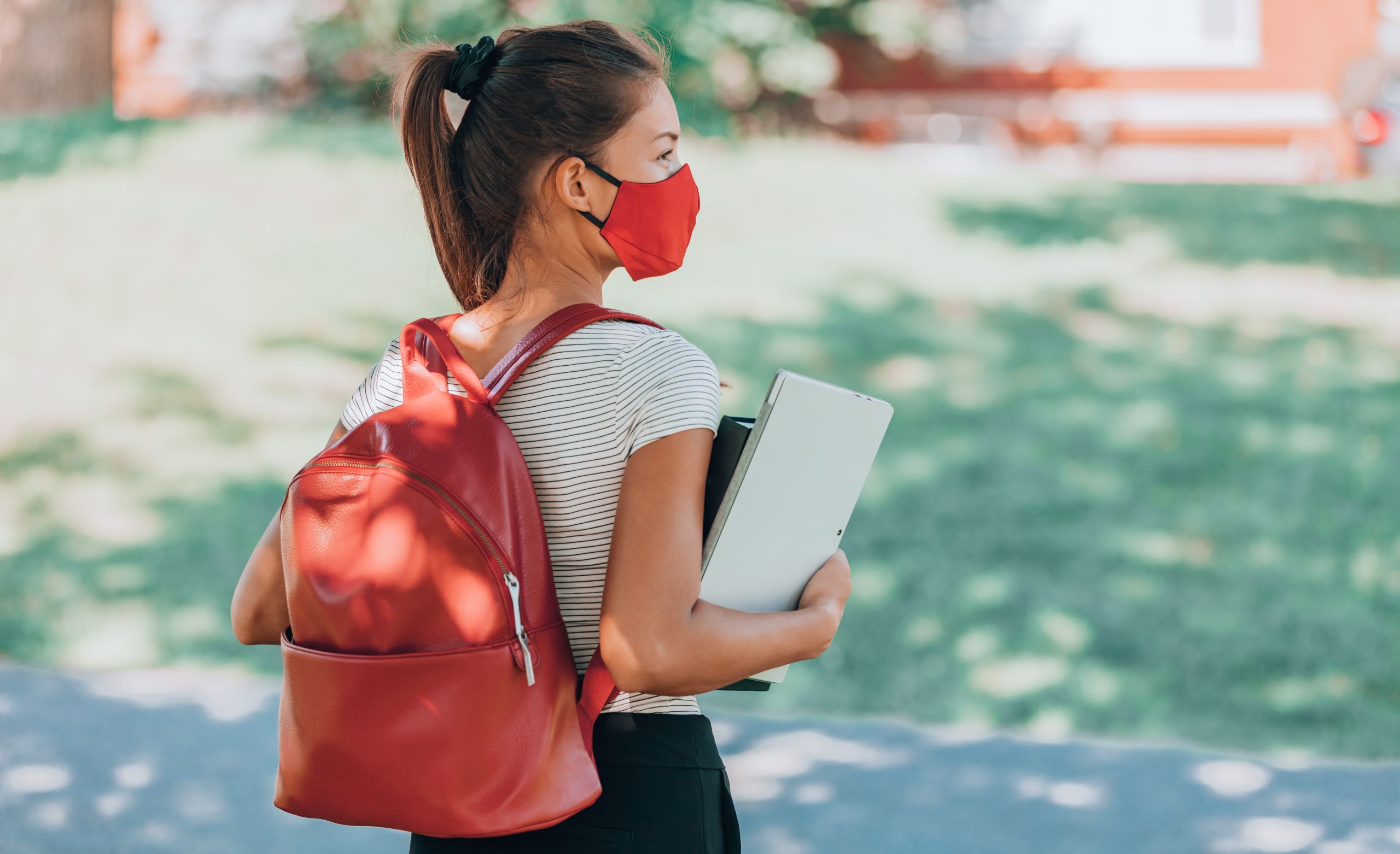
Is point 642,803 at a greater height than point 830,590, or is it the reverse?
point 830,590

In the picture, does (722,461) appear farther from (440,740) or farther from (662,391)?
(440,740)

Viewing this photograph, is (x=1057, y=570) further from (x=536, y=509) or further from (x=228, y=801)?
(x=536, y=509)

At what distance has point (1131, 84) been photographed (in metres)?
16.1

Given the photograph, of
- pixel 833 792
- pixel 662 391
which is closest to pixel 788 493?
pixel 662 391

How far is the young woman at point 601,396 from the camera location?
148cm

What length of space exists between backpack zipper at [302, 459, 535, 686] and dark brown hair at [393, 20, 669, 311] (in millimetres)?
386

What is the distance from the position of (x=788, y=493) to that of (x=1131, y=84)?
52.3ft

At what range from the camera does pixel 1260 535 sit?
5.89 meters

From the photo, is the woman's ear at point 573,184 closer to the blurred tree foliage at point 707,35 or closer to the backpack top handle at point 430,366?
the backpack top handle at point 430,366

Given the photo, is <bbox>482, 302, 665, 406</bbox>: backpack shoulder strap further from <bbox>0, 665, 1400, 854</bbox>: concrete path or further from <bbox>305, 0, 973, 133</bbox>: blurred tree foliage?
<bbox>305, 0, 973, 133</bbox>: blurred tree foliage

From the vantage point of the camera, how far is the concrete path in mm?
3701

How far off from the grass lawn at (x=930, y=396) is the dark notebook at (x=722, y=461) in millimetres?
3338

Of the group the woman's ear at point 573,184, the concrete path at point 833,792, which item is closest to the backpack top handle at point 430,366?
the woman's ear at point 573,184

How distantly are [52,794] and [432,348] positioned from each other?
10.0 feet
